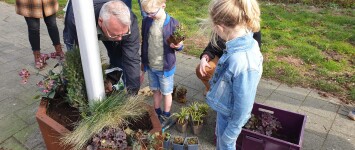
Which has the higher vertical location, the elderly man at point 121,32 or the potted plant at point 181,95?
the elderly man at point 121,32

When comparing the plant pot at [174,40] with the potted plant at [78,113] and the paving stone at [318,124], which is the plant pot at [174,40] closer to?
the potted plant at [78,113]

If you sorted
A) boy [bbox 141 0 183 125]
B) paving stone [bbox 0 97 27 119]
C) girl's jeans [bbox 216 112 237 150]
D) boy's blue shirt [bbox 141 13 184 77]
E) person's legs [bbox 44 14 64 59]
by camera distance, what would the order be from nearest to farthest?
girl's jeans [bbox 216 112 237 150]
boy [bbox 141 0 183 125]
boy's blue shirt [bbox 141 13 184 77]
paving stone [bbox 0 97 27 119]
person's legs [bbox 44 14 64 59]

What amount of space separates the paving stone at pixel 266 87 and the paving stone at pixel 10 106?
307 centimetres

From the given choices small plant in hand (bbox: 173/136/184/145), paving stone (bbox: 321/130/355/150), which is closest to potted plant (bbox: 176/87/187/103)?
small plant in hand (bbox: 173/136/184/145)

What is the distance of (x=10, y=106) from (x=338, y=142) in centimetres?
380

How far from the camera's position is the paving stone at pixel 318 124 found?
3.21m

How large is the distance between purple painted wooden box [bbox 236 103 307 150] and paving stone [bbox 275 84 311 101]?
110 centimetres

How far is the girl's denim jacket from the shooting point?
6.22 feet

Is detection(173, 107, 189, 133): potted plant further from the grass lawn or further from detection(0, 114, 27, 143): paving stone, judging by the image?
detection(0, 114, 27, 143): paving stone

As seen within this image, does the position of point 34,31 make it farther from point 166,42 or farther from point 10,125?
point 166,42

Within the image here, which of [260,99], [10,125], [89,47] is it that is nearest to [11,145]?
[10,125]

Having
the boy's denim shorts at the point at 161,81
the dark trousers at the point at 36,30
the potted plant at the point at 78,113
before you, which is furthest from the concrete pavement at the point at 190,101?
the potted plant at the point at 78,113

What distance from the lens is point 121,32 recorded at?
2.34m

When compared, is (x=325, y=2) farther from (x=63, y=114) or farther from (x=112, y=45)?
(x=63, y=114)
